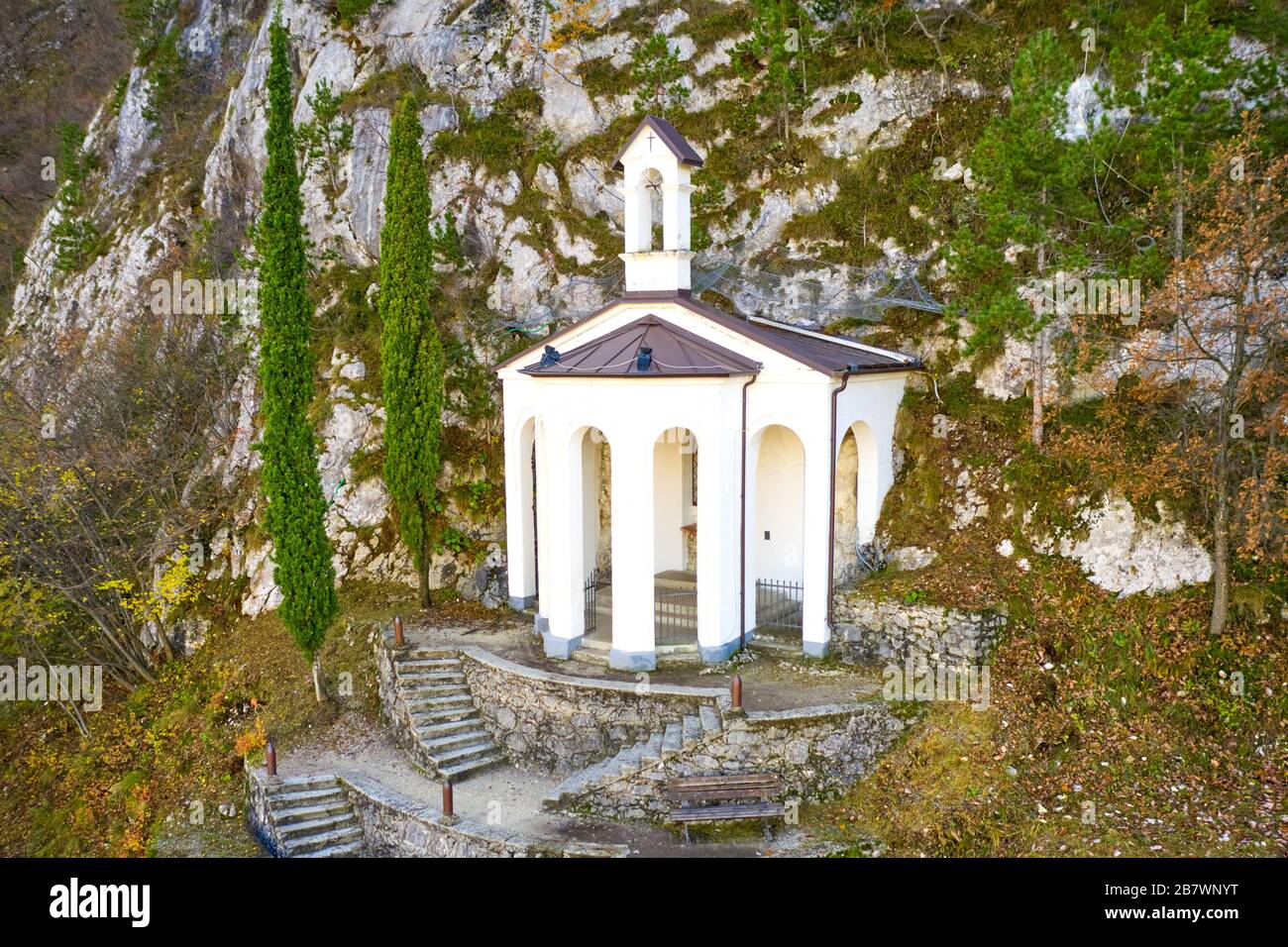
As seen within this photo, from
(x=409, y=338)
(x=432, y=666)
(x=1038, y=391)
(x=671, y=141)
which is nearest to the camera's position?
(x=671, y=141)

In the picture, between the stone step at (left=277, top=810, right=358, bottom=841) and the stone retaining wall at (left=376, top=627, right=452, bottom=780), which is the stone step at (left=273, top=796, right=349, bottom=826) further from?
the stone retaining wall at (left=376, top=627, right=452, bottom=780)

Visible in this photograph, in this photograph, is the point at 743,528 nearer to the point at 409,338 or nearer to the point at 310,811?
the point at 409,338

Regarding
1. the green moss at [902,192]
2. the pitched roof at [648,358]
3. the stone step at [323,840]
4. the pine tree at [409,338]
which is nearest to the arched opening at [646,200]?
the pitched roof at [648,358]

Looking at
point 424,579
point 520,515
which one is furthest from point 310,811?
point 520,515

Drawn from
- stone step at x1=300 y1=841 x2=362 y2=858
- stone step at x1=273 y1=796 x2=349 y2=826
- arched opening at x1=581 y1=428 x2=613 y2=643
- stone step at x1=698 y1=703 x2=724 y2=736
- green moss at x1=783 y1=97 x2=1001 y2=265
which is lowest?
stone step at x1=300 y1=841 x2=362 y2=858

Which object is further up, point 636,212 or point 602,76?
point 602,76

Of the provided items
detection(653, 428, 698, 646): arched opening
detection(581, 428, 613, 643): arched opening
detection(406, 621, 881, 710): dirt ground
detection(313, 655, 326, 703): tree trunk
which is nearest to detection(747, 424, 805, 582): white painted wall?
detection(653, 428, 698, 646): arched opening
